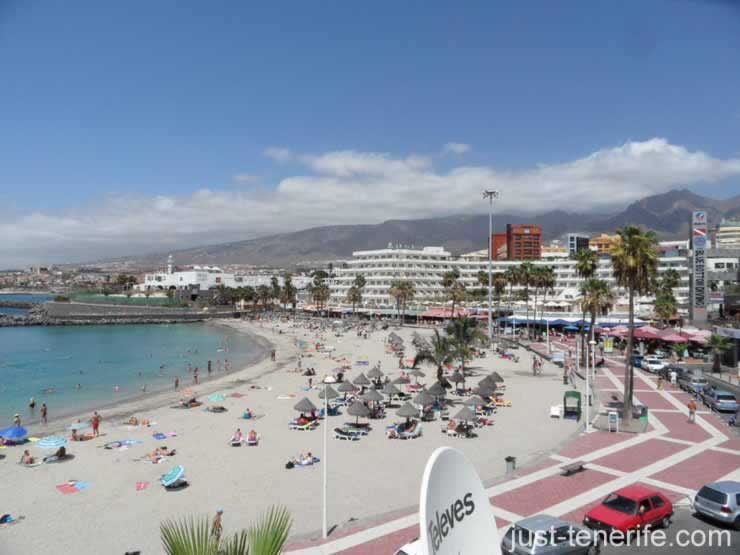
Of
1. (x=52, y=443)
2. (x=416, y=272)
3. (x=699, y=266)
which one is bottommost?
(x=52, y=443)

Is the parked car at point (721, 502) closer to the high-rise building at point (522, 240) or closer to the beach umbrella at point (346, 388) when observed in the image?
the beach umbrella at point (346, 388)

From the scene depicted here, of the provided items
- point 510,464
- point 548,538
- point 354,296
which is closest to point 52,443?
point 510,464

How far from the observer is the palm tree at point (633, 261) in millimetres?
23172

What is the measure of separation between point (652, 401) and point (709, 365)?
59.6 ft

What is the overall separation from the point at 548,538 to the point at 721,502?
16.6 feet

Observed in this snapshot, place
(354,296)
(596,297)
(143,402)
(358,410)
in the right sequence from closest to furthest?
(358,410) → (143,402) → (596,297) → (354,296)

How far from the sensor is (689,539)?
39.3 ft

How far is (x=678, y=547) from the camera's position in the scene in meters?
→ 11.6

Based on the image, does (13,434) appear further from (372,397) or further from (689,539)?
(689,539)

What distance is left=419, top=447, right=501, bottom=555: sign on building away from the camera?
4.70 m

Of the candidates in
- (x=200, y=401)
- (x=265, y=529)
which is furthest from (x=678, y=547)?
(x=200, y=401)

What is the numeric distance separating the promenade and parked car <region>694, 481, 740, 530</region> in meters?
1.23

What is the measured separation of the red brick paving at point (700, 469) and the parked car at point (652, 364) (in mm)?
21437

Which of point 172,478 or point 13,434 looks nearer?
point 172,478
